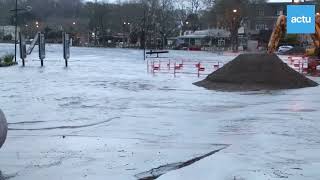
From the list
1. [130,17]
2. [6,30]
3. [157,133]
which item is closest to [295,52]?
[130,17]

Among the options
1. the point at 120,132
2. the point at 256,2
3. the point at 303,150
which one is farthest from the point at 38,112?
the point at 256,2

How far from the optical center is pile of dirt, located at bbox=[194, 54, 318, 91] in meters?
29.8

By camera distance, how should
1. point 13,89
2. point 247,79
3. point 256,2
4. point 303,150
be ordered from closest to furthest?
point 303,150 → point 13,89 → point 247,79 → point 256,2

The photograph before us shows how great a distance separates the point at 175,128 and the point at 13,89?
13683mm

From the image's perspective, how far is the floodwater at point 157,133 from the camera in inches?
416

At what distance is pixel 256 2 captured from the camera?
144 m

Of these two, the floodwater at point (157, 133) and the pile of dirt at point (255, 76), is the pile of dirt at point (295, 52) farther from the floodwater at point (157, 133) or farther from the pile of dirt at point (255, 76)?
the floodwater at point (157, 133)

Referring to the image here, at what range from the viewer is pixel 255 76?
30.6 meters

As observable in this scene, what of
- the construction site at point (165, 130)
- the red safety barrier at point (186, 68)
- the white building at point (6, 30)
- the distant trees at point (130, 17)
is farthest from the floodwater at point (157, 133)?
the white building at point (6, 30)

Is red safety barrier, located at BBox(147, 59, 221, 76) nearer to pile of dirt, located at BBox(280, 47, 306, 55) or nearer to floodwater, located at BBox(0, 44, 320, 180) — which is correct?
floodwater, located at BBox(0, 44, 320, 180)

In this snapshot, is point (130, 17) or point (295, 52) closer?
point (295, 52)

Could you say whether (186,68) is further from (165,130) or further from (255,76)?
(165,130)

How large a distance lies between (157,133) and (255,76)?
16.5 metres

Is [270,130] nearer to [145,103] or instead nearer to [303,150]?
[303,150]
